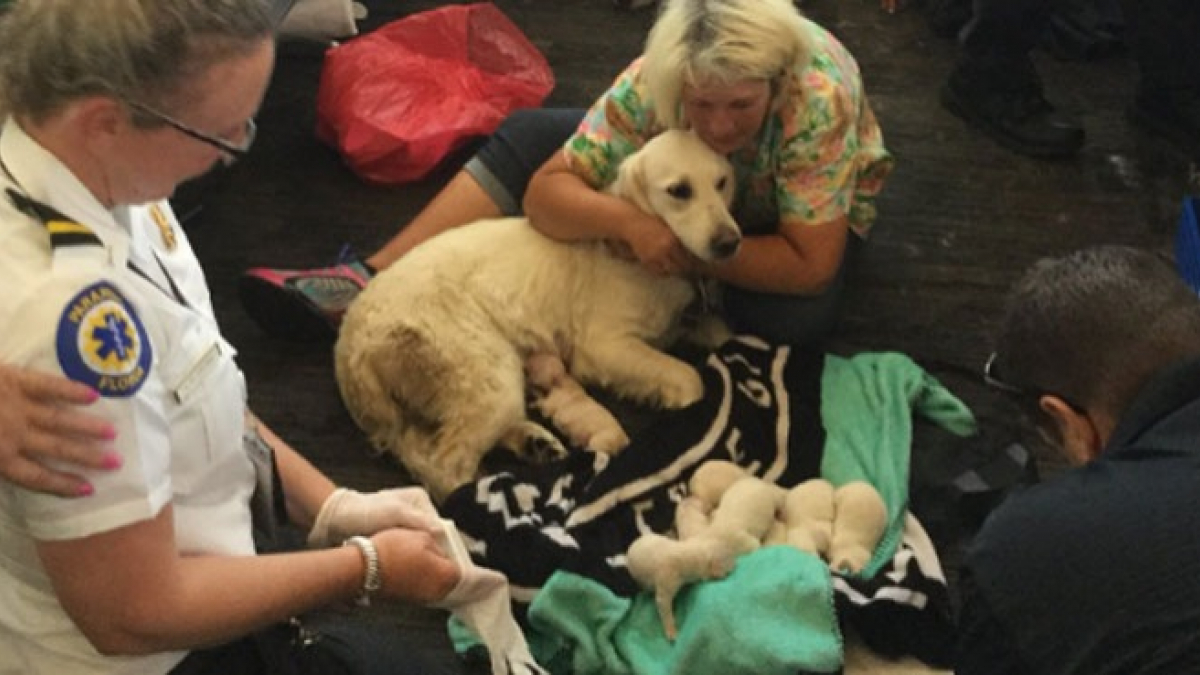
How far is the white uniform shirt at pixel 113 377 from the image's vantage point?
1.03 metres

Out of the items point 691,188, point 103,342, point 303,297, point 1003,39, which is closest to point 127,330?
point 103,342

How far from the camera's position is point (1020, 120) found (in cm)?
292

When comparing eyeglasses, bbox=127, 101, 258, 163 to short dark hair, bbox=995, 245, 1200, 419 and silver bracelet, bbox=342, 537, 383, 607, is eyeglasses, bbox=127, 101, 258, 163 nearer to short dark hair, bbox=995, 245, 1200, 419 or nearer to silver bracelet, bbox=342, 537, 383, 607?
silver bracelet, bbox=342, 537, 383, 607

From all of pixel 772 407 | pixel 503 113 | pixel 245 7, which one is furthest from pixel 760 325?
pixel 245 7

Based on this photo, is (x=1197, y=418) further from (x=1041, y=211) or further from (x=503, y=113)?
(x=503, y=113)

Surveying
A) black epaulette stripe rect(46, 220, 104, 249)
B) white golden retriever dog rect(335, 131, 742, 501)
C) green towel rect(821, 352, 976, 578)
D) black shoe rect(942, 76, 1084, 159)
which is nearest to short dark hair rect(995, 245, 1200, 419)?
green towel rect(821, 352, 976, 578)

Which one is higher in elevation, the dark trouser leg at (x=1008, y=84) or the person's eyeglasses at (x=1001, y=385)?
the person's eyeglasses at (x=1001, y=385)

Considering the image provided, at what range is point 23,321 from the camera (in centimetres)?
103

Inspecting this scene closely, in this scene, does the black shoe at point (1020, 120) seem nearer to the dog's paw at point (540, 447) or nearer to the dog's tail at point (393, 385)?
the dog's paw at point (540, 447)

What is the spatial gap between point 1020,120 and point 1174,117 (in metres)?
0.34

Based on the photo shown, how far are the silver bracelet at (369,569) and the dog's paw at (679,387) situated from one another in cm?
93

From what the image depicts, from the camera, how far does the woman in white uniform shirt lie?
1032 mm

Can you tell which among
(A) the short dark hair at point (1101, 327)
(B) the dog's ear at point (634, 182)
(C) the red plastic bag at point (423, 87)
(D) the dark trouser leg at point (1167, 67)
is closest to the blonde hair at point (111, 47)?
(A) the short dark hair at point (1101, 327)

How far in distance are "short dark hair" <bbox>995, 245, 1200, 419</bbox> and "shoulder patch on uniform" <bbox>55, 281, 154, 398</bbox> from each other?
842 millimetres
